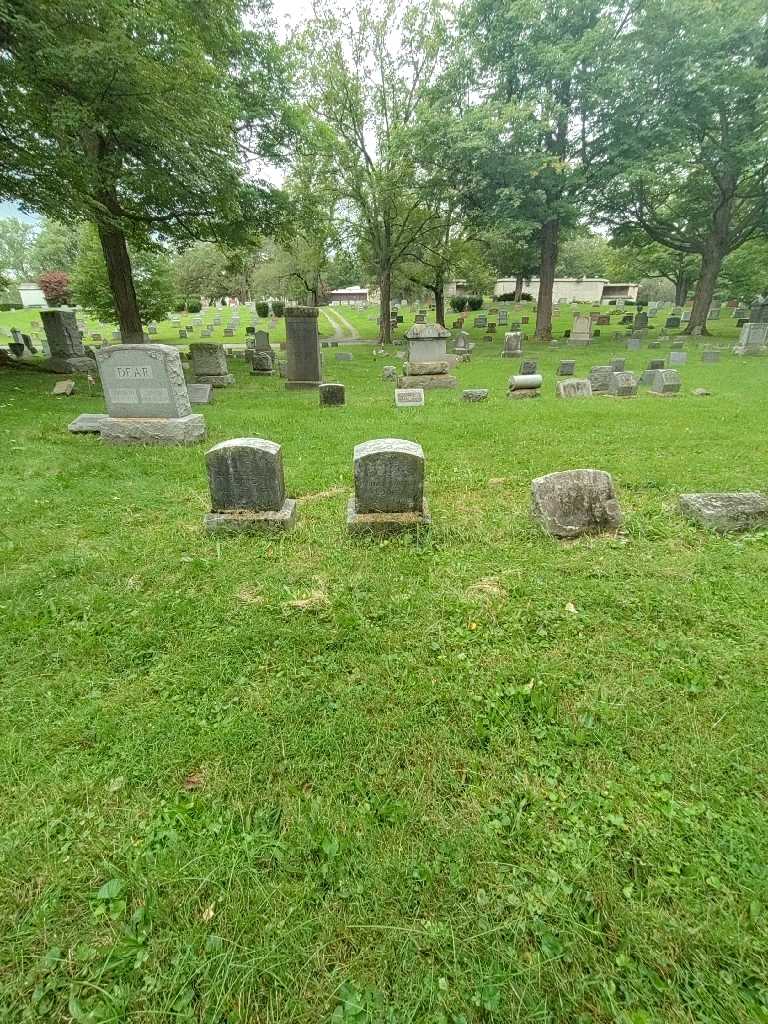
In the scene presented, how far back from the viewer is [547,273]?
22.3 metres

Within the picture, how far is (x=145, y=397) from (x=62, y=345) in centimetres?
1085

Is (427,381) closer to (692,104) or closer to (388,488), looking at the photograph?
(388,488)

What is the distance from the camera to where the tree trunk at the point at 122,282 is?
14055 millimetres

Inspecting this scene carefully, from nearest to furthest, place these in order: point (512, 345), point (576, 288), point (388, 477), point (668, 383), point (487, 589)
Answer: point (487, 589) → point (388, 477) → point (668, 383) → point (512, 345) → point (576, 288)

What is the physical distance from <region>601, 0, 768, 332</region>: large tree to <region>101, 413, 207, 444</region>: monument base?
2025cm

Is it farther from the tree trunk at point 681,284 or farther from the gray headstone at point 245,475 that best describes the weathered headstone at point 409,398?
the tree trunk at point 681,284

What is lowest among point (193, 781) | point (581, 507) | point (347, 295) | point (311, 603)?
point (193, 781)

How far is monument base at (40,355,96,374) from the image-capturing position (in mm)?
14344

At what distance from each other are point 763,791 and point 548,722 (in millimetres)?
910

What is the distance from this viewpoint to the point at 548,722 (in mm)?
2402

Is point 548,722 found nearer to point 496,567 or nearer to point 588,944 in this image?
point 588,944

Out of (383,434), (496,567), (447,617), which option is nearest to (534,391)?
(383,434)

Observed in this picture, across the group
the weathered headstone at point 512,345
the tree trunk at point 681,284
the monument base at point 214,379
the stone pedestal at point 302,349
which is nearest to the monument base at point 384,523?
the stone pedestal at point 302,349

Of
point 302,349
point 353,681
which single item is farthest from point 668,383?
point 353,681
